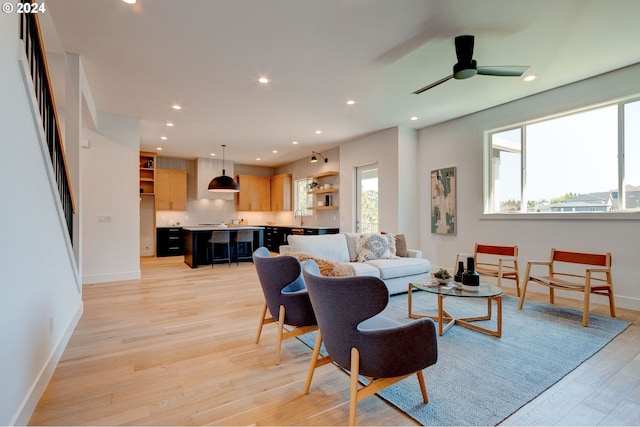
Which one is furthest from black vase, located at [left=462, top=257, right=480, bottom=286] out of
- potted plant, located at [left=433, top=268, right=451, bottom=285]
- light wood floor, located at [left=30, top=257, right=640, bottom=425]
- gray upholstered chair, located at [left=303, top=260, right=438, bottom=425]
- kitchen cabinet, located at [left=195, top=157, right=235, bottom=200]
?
kitchen cabinet, located at [left=195, top=157, right=235, bottom=200]

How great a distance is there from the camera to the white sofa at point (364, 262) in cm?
411

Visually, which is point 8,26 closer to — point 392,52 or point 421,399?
point 392,52

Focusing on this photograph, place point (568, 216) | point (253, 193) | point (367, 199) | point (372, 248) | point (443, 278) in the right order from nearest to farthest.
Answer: point (443, 278), point (568, 216), point (372, 248), point (367, 199), point (253, 193)

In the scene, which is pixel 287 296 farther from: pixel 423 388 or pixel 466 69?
pixel 466 69

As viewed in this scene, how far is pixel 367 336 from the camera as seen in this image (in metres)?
1.57

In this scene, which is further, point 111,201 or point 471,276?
point 111,201

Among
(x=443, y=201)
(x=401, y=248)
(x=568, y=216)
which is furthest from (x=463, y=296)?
(x=443, y=201)

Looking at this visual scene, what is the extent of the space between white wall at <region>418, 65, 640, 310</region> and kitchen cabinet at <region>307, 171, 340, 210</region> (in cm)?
234

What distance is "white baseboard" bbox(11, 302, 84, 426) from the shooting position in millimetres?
1654

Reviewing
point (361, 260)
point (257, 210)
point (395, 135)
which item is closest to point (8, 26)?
point (361, 260)

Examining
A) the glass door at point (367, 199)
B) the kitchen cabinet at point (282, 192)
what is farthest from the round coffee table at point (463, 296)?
the kitchen cabinet at point (282, 192)

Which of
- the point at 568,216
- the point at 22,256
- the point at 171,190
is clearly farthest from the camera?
the point at 171,190

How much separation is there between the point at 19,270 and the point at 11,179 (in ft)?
1.73

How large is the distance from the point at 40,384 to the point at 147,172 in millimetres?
7540
